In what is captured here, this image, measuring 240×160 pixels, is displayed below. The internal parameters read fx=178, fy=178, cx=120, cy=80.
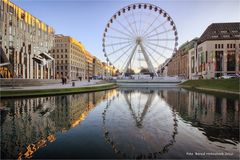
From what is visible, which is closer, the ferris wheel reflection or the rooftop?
the ferris wheel reflection

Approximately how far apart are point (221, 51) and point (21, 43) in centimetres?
9075

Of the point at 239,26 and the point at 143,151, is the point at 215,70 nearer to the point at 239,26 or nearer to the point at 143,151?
the point at 239,26

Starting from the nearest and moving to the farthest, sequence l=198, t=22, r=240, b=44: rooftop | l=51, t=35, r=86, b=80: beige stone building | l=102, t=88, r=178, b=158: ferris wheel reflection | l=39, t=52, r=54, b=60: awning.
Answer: l=102, t=88, r=178, b=158: ferris wheel reflection, l=39, t=52, r=54, b=60: awning, l=198, t=22, r=240, b=44: rooftop, l=51, t=35, r=86, b=80: beige stone building

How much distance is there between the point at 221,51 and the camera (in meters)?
90.9

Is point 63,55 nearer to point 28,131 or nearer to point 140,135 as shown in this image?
point 28,131

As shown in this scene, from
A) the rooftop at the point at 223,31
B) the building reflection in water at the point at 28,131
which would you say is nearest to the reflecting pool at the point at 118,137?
the building reflection in water at the point at 28,131

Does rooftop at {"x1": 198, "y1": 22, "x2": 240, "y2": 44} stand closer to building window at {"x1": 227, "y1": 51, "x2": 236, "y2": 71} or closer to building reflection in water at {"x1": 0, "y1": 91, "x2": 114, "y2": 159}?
building window at {"x1": 227, "y1": 51, "x2": 236, "y2": 71}

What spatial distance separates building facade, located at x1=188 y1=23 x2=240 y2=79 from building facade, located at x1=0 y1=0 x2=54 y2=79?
2934 inches

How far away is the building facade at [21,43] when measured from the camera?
175 feet

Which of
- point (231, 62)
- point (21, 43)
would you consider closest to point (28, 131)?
point (21, 43)

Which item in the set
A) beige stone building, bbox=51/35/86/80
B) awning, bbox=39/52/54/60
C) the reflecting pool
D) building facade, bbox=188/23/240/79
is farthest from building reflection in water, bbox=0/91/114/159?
beige stone building, bbox=51/35/86/80

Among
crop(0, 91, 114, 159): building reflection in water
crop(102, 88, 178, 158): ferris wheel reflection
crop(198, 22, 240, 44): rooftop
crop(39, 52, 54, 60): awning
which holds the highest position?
crop(198, 22, 240, 44): rooftop

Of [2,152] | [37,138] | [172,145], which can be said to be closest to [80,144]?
[37,138]

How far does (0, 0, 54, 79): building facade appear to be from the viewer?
53344 millimetres
